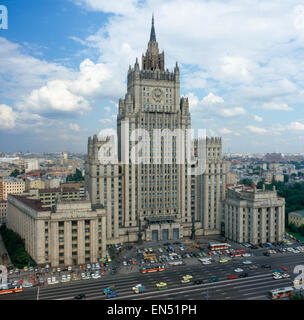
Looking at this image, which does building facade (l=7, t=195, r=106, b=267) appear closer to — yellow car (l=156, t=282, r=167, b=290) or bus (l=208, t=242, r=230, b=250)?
yellow car (l=156, t=282, r=167, b=290)

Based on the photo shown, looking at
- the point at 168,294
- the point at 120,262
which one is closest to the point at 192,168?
the point at 120,262

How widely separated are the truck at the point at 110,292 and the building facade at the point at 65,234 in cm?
1770

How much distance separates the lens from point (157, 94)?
95625mm

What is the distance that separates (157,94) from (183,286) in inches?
2273

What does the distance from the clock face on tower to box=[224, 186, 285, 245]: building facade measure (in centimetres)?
3769

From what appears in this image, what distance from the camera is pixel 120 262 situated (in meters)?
72.9

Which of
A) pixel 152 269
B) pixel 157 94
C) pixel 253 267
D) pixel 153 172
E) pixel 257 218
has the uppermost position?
pixel 157 94

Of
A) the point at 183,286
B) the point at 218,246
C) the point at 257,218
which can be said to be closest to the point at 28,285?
the point at 183,286

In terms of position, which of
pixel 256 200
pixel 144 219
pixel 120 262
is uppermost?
pixel 256 200

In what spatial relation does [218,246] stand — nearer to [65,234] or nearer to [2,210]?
[65,234]

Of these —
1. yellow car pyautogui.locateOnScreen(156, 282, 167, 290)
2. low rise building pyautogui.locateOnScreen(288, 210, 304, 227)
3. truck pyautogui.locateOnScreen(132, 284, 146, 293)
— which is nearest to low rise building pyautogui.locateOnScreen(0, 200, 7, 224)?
truck pyautogui.locateOnScreen(132, 284, 146, 293)

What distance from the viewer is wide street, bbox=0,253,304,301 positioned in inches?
2108
